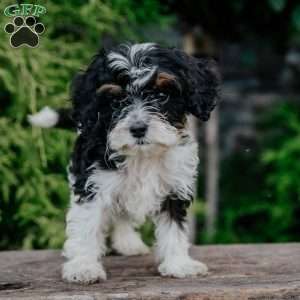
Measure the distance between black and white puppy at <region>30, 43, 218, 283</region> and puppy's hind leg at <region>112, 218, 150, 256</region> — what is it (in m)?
0.55

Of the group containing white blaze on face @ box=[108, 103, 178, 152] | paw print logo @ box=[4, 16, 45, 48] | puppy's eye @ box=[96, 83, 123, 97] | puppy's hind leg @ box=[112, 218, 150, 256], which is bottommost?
puppy's hind leg @ box=[112, 218, 150, 256]

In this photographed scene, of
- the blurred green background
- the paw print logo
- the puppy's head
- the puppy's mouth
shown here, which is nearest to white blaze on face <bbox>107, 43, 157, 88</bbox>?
the puppy's head

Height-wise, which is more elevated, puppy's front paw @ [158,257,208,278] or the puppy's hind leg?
the puppy's hind leg

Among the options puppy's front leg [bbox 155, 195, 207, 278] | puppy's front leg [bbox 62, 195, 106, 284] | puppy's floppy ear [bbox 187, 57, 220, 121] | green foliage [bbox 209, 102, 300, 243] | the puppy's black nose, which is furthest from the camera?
green foliage [bbox 209, 102, 300, 243]

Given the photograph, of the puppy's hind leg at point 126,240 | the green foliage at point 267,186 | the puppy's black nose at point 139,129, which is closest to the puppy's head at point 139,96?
the puppy's black nose at point 139,129

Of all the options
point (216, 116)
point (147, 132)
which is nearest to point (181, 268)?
point (147, 132)

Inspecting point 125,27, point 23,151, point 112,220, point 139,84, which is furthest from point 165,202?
point 125,27

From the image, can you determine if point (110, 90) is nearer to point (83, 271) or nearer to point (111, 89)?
point (111, 89)

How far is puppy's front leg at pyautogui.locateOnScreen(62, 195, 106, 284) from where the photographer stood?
4.40 metres

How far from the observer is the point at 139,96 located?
4.05 metres

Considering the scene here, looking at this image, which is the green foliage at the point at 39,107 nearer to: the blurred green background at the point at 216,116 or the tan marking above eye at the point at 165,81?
the blurred green background at the point at 216,116

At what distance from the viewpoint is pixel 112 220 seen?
4.82 m

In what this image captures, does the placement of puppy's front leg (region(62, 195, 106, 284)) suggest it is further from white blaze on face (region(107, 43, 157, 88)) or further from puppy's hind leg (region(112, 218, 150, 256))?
white blaze on face (region(107, 43, 157, 88))

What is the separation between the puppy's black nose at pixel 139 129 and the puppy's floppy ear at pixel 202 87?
0.44 metres
